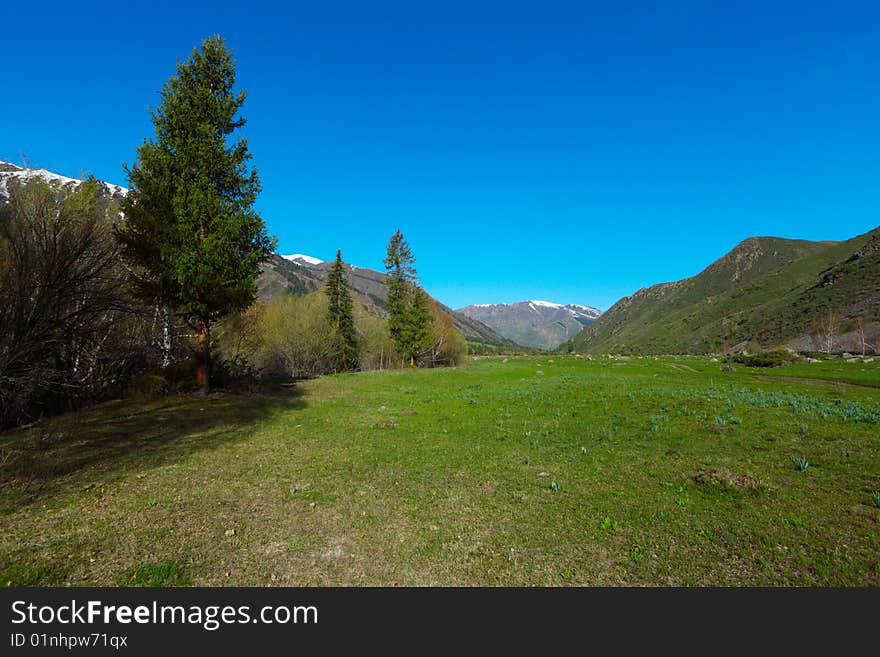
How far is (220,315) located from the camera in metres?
20.9

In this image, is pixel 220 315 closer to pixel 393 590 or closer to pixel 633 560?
pixel 393 590

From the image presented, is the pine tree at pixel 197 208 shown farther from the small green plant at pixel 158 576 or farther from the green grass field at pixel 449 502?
the small green plant at pixel 158 576

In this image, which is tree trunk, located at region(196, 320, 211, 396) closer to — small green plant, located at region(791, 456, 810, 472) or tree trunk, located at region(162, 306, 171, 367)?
tree trunk, located at region(162, 306, 171, 367)

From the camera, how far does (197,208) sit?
19797 mm

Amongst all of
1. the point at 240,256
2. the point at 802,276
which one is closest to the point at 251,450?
the point at 240,256

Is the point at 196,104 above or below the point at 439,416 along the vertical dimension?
above

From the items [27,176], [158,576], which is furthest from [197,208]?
[158,576]

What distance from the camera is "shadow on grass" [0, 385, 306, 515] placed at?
25.0 feet

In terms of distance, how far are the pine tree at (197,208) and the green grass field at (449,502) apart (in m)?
7.80

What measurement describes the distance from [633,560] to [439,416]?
42.0ft

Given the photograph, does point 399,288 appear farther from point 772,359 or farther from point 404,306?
point 772,359

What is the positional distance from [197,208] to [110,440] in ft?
44.9

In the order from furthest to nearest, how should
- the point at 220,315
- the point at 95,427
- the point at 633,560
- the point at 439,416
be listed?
the point at 220,315
the point at 439,416
the point at 95,427
the point at 633,560

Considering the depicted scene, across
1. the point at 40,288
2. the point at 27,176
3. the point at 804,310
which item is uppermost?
the point at 804,310
